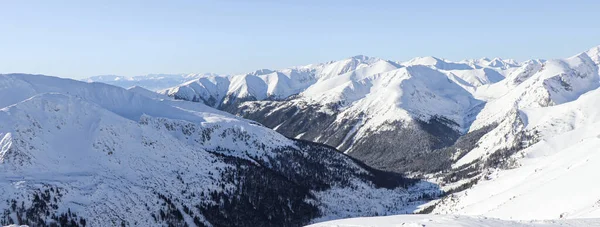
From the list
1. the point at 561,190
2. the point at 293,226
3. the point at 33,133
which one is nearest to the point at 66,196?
the point at 33,133

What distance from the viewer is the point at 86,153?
182m

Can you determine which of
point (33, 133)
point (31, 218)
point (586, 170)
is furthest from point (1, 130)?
point (586, 170)

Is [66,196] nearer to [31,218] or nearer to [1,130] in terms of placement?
[31,218]

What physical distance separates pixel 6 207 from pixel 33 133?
162 ft

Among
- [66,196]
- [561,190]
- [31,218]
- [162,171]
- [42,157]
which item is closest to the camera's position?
[561,190]

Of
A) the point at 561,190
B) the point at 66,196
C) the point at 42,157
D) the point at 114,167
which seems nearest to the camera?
the point at 561,190

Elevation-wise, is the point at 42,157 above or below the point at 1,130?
below

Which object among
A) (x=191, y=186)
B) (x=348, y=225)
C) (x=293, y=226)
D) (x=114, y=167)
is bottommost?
(x=293, y=226)

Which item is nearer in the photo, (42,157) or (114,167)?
(42,157)

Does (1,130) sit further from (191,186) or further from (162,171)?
(191,186)

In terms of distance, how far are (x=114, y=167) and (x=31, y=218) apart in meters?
51.7

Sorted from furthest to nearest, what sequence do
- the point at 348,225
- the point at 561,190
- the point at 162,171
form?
the point at 162,171 → the point at 561,190 → the point at 348,225

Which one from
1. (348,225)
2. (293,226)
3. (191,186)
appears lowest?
(293,226)

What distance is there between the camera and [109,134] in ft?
649
